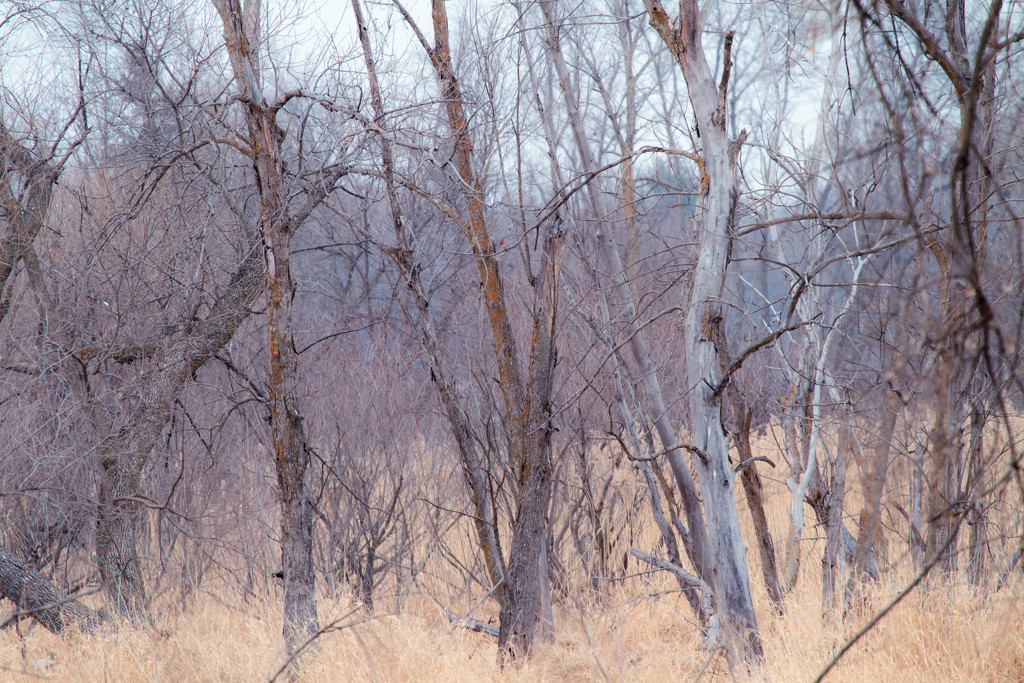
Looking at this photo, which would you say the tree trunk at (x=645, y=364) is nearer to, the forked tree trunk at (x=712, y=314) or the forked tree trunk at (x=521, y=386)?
the forked tree trunk at (x=521, y=386)

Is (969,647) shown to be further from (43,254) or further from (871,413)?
(43,254)

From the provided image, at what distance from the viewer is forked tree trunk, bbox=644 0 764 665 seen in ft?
14.3

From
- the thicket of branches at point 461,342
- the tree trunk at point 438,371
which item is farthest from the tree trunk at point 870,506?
the tree trunk at point 438,371

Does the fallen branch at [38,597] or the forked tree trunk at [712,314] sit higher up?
the forked tree trunk at [712,314]

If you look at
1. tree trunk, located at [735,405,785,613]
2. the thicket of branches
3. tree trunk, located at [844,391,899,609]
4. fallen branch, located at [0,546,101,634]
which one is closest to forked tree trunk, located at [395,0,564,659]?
the thicket of branches

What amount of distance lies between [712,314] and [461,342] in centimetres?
514

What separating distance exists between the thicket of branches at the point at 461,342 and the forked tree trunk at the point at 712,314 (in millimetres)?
19

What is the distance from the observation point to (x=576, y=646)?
6398 millimetres

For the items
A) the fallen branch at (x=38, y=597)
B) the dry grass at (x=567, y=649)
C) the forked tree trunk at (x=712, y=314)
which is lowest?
the dry grass at (x=567, y=649)

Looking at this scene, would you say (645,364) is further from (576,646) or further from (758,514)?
(576,646)

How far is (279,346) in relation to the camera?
18.0 feet

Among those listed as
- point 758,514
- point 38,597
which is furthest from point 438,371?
point 38,597

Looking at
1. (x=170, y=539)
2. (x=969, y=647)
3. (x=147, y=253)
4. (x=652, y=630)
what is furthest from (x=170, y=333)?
(x=969, y=647)

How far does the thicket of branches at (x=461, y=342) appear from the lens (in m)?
5.26
